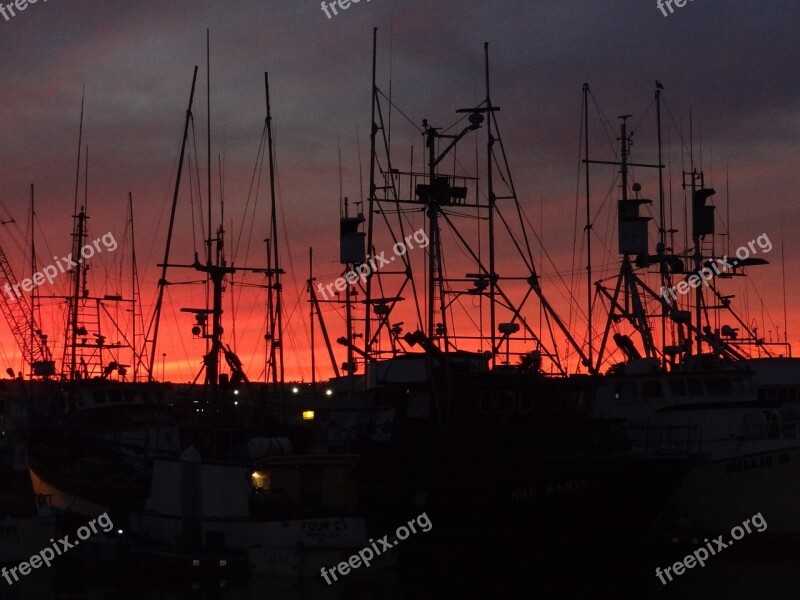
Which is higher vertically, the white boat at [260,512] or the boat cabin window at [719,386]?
the boat cabin window at [719,386]

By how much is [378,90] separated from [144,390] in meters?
19.2

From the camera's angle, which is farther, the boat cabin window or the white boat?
the boat cabin window

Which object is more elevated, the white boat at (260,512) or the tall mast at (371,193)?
the tall mast at (371,193)

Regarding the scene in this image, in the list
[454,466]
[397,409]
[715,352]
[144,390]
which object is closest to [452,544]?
[454,466]

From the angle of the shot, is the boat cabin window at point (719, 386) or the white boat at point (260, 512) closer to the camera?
the white boat at point (260, 512)

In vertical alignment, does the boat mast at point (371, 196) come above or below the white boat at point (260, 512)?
above

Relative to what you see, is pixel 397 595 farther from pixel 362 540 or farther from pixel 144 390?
pixel 144 390

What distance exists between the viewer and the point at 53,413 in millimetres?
56094

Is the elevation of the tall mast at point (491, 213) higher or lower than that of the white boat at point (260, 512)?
higher

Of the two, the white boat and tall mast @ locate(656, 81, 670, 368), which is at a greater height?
tall mast @ locate(656, 81, 670, 368)

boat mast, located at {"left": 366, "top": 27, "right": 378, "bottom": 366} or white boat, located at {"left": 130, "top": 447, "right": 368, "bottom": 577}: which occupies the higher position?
boat mast, located at {"left": 366, "top": 27, "right": 378, "bottom": 366}

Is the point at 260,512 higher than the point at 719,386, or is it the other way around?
the point at 719,386

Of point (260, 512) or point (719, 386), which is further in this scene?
point (719, 386)

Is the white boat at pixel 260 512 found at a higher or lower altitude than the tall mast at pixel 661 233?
lower
